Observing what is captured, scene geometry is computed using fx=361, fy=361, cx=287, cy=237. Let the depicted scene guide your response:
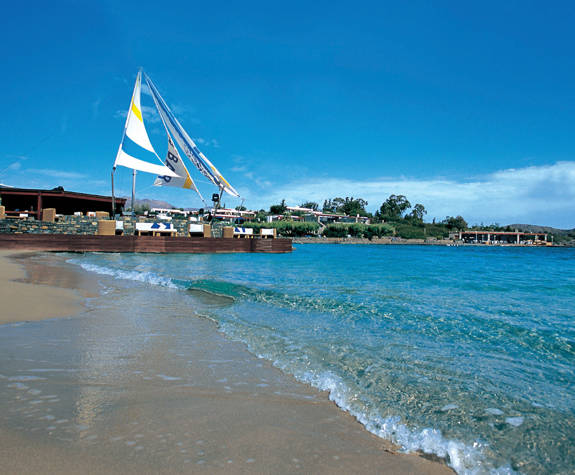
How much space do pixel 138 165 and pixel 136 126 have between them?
570 centimetres

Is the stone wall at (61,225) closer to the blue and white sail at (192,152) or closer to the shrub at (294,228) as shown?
the blue and white sail at (192,152)

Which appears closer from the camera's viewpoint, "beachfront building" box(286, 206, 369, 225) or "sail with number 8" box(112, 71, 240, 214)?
"sail with number 8" box(112, 71, 240, 214)

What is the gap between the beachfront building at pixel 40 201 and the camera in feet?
128

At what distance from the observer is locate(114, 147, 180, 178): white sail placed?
4131 cm

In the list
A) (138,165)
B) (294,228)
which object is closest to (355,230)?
(294,228)

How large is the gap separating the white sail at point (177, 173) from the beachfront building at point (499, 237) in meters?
127

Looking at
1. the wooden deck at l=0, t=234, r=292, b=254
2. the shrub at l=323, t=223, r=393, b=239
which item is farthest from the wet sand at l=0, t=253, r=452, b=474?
the shrub at l=323, t=223, r=393, b=239

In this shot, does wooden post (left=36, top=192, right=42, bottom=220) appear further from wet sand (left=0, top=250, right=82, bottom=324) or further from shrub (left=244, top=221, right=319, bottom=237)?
shrub (left=244, top=221, right=319, bottom=237)

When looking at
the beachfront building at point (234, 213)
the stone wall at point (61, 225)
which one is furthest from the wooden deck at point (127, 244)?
the beachfront building at point (234, 213)

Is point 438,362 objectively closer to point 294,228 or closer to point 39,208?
point 39,208

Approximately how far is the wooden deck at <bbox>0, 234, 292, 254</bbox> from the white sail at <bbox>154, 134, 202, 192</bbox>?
12117 mm

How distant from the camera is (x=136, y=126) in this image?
145ft

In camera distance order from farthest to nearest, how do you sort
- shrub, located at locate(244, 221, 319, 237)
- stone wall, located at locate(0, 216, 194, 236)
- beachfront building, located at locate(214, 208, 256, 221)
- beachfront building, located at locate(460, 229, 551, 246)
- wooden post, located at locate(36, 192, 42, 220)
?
beachfront building, located at locate(460, 229, 551, 246), beachfront building, located at locate(214, 208, 256, 221), shrub, located at locate(244, 221, 319, 237), wooden post, located at locate(36, 192, 42, 220), stone wall, located at locate(0, 216, 194, 236)

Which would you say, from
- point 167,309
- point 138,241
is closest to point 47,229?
point 138,241
